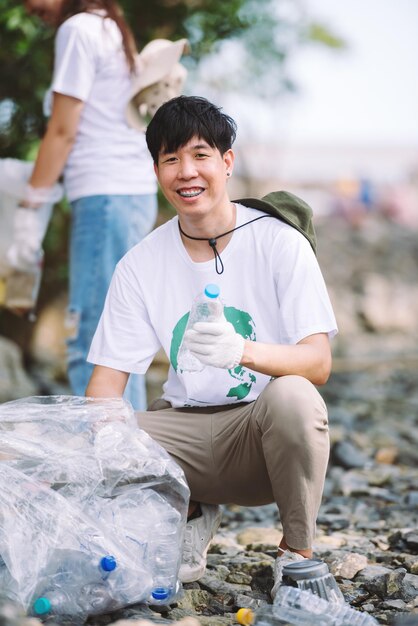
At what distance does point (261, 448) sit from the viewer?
255cm

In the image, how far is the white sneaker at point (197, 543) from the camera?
2.60m

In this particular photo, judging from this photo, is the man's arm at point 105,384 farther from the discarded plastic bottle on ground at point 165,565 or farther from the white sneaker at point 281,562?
the white sneaker at point 281,562

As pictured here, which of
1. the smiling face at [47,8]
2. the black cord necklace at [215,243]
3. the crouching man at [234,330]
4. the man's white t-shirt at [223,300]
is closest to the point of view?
the crouching man at [234,330]

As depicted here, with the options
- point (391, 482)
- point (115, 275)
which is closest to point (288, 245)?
point (115, 275)

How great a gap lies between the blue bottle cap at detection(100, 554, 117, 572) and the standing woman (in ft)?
4.25

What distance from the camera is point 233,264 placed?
8.75 ft

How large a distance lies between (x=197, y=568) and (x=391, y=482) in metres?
2.03

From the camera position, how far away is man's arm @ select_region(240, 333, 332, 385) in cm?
240

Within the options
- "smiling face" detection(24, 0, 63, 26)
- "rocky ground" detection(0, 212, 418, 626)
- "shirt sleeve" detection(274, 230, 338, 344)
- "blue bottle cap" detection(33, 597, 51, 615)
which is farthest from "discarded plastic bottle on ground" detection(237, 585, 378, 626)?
"smiling face" detection(24, 0, 63, 26)

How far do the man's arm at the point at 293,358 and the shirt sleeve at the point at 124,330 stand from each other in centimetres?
49

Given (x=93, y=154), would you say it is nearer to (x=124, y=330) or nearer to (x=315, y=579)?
(x=124, y=330)

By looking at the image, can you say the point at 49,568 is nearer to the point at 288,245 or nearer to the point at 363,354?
the point at 288,245

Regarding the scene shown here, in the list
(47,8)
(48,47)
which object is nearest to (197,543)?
(47,8)

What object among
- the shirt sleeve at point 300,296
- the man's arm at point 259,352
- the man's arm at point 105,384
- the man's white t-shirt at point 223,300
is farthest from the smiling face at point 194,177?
the man's arm at point 105,384
